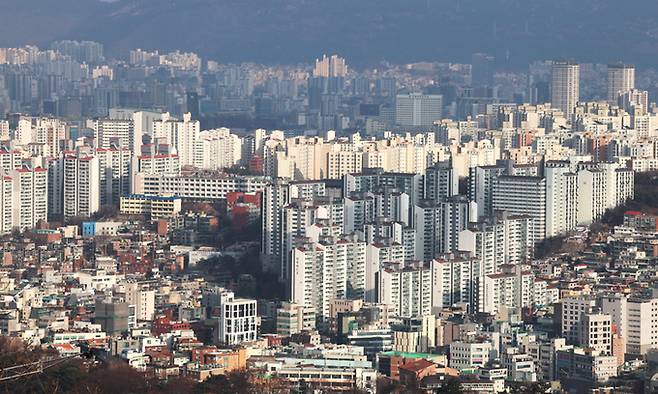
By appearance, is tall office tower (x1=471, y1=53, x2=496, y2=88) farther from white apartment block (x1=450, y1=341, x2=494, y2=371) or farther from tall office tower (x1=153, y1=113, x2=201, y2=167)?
white apartment block (x1=450, y1=341, x2=494, y2=371)

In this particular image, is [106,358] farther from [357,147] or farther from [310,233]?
[357,147]

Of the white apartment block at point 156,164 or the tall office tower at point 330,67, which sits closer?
the white apartment block at point 156,164

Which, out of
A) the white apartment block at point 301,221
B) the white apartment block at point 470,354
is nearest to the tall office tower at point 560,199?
the white apartment block at point 301,221

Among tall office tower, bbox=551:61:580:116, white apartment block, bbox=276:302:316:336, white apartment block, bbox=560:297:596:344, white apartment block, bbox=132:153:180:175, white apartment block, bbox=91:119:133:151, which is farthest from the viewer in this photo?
tall office tower, bbox=551:61:580:116

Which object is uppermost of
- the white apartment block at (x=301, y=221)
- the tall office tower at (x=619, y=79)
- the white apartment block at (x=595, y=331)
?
the tall office tower at (x=619, y=79)

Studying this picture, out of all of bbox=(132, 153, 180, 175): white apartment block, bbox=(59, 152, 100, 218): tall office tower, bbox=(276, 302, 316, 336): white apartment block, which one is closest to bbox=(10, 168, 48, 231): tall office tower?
bbox=(59, 152, 100, 218): tall office tower

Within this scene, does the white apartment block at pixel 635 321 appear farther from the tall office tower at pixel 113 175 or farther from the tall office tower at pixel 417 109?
the tall office tower at pixel 417 109

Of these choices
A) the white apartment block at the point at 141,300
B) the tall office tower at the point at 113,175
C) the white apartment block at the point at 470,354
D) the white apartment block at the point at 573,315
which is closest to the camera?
the white apartment block at the point at 470,354
